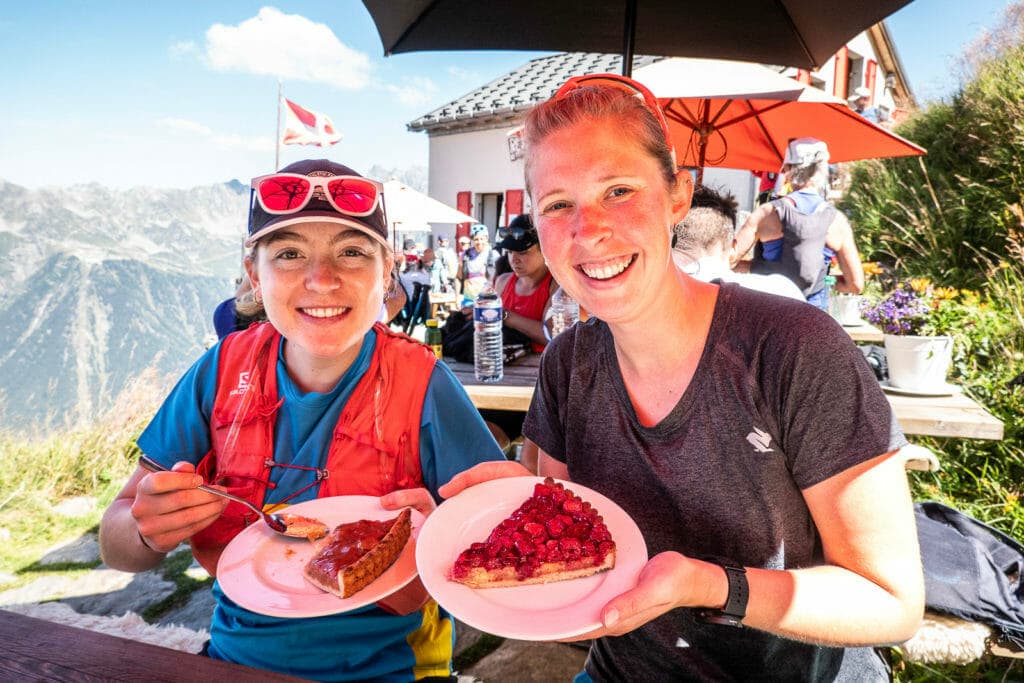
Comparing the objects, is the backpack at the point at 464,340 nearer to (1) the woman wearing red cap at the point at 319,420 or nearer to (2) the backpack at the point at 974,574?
(1) the woman wearing red cap at the point at 319,420

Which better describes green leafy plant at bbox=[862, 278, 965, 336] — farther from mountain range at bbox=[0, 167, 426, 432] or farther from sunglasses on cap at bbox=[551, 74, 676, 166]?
mountain range at bbox=[0, 167, 426, 432]

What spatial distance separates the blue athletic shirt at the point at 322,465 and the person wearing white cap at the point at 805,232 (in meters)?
4.34

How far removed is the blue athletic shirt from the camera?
1.65 meters

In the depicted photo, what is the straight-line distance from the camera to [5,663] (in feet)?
4.20

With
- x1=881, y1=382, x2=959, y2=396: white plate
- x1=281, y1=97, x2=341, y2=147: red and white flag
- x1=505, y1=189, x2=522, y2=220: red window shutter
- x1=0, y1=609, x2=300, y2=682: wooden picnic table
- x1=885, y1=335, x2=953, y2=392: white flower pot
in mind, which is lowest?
x1=0, y1=609, x2=300, y2=682: wooden picnic table

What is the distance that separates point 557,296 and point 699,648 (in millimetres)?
2910

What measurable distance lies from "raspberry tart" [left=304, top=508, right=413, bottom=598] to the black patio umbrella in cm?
319

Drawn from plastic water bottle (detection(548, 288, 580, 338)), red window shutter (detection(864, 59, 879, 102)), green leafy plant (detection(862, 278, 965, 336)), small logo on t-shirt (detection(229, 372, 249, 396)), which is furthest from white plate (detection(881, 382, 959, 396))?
red window shutter (detection(864, 59, 879, 102))

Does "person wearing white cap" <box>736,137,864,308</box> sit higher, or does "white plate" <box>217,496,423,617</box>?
"person wearing white cap" <box>736,137,864,308</box>

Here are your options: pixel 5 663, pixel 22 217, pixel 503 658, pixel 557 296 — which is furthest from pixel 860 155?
pixel 22 217

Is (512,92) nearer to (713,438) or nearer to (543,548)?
(713,438)

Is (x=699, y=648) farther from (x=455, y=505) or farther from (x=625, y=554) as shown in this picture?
(x=455, y=505)

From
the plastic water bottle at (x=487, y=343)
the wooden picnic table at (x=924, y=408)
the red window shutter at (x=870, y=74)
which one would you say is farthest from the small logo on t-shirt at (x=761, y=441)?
the red window shutter at (x=870, y=74)

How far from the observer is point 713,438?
149cm
